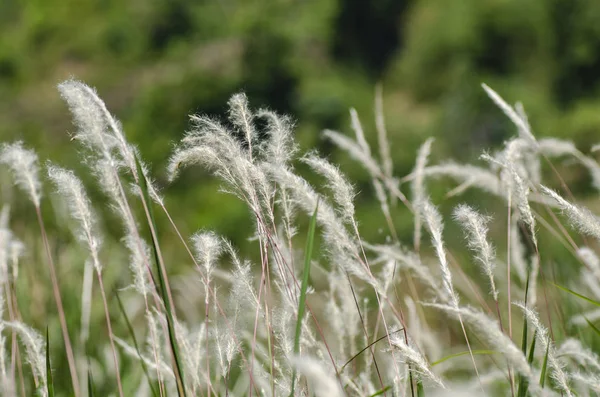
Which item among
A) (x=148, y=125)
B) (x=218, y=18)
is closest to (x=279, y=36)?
(x=148, y=125)

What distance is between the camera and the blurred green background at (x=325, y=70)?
13102 mm

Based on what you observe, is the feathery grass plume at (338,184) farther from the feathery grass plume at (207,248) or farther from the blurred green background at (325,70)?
the blurred green background at (325,70)

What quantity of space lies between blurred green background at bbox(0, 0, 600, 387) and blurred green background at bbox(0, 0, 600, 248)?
0.13 feet

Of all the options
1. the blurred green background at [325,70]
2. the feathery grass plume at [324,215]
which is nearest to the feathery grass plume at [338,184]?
the feathery grass plume at [324,215]

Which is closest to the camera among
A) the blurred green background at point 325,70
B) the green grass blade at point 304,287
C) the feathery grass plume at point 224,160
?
the green grass blade at point 304,287

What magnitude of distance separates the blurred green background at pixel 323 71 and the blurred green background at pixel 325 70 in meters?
0.04

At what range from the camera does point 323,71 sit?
18922mm

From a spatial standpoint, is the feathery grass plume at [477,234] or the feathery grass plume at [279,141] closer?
the feathery grass plume at [477,234]

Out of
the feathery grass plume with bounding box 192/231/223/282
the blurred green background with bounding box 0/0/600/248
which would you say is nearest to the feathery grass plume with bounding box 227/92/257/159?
the feathery grass plume with bounding box 192/231/223/282

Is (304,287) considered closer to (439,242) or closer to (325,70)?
(439,242)

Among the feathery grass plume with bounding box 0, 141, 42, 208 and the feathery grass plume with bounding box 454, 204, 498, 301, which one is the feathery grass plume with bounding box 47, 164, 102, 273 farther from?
the feathery grass plume with bounding box 454, 204, 498, 301

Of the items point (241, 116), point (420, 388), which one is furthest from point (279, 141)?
point (420, 388)

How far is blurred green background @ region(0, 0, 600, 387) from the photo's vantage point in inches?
502

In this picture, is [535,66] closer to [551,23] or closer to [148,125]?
[551,23]
